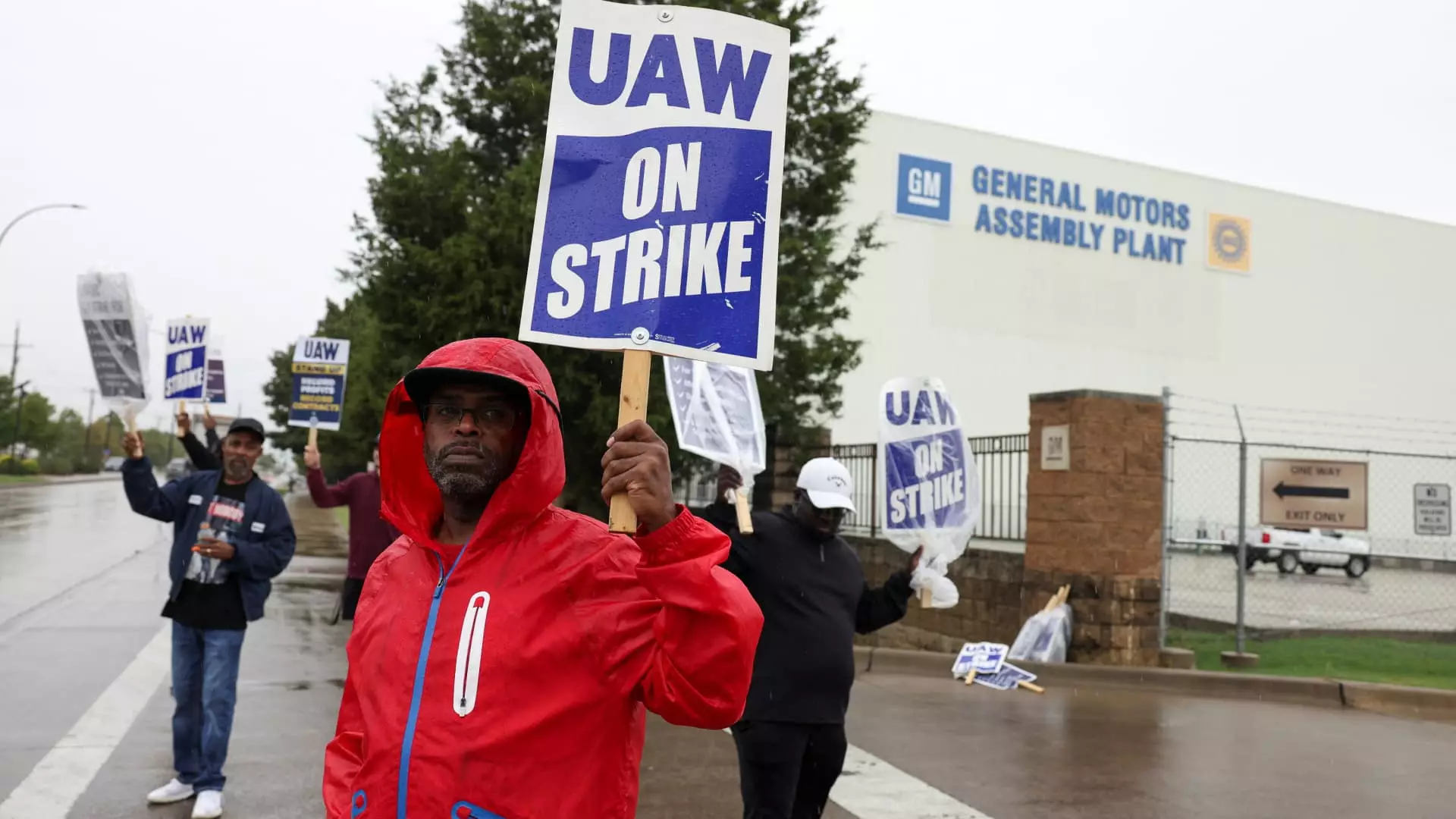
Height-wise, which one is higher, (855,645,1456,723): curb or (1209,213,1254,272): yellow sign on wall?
(1209,213,1254,272): yellow sign on wall

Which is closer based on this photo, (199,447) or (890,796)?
(890,796)

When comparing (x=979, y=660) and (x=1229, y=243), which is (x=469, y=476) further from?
(x=1229, y=243)

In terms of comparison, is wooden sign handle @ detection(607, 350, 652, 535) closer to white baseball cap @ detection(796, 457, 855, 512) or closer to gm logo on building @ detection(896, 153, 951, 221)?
white baseball cap @ detection(796, 457, 855, 512)

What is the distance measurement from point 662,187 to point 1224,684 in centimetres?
939

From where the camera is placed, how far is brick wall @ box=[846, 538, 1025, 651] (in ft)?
39.0

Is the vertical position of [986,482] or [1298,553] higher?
[986,482]

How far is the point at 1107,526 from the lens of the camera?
11172 mm

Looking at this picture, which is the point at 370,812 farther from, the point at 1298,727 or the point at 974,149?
the point at 974,149

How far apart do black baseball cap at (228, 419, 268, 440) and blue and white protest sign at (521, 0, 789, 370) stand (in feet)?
12.1

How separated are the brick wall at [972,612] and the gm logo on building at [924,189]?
67.9 ft

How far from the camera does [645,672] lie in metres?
2.17

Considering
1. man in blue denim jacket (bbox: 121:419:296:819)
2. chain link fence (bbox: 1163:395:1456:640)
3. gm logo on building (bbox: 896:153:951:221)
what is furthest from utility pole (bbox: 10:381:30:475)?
man in blue denim jacket (bbox: 121:419:296:819)

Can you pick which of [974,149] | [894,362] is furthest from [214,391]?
[974,149]

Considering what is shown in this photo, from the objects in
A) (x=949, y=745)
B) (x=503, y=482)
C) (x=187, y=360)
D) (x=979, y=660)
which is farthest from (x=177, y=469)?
(x=503, y=482)
